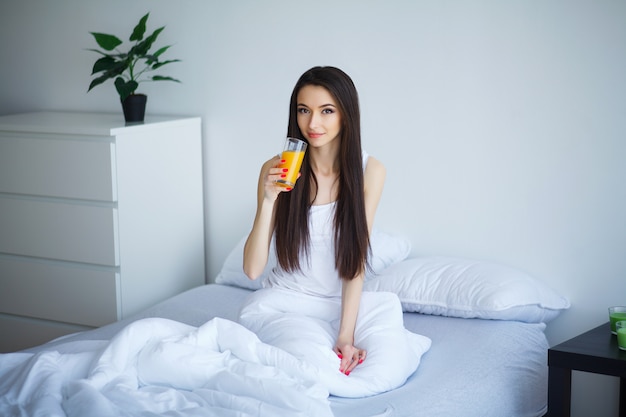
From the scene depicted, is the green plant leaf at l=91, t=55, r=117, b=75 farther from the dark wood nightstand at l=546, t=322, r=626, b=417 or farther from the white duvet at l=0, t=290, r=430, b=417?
the dark wood nightstand at l=546, t=322, r=626, b=417

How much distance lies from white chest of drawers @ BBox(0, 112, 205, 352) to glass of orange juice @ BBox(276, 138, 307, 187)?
3.63 feet

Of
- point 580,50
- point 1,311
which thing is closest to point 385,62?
point 580,50

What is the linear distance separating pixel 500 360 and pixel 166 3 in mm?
2104

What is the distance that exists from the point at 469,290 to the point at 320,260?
61 centimetres

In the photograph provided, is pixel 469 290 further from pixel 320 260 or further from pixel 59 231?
pixel 59 231

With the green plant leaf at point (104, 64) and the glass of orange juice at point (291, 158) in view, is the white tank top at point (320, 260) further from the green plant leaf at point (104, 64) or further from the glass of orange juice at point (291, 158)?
the green plant leaf at point (104, 64)

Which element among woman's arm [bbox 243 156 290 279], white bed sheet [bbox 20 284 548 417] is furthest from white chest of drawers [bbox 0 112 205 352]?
woman's arm [bbox 243 156 290 279]

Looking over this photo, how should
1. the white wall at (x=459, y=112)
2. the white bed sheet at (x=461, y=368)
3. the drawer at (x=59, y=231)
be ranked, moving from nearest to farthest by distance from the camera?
the white bed sheet at (x=461, y=368) < the white wall at (x=459, y=112) < the drawer at (x=59, y=231)

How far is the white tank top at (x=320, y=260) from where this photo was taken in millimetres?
2363

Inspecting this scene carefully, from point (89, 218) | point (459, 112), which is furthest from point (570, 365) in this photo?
point (89, 218)

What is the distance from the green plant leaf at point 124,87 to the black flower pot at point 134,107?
2 centimetres

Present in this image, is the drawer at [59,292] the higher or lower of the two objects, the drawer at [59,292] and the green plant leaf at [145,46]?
the lower

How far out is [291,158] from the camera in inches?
81.7

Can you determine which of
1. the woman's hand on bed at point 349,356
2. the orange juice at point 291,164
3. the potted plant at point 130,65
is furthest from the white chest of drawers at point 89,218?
the woman's hand on bed at point 349,356
